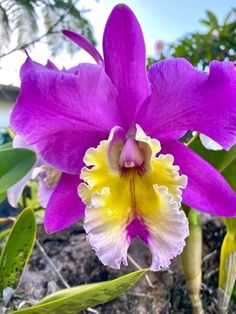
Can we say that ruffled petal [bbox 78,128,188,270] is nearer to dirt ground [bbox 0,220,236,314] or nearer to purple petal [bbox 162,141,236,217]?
purple petal [bbox 162,141,236,217]

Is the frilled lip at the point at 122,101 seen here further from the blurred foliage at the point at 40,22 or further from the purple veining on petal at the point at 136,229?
the blurred foliage at the point at 40,22

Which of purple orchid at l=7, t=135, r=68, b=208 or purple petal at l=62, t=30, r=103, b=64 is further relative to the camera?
purple orchid at l=7, t=135, r=68, b=208

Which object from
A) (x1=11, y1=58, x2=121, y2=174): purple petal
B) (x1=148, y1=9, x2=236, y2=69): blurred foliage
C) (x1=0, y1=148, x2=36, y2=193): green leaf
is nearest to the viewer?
(x1=11, y1=58, x2=121, y2=174): purple petal

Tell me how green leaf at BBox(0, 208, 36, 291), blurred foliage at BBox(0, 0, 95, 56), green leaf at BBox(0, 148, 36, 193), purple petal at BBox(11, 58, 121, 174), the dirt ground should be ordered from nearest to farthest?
purple petal at BBox(11, 58, 121, 174)
green leaf at BBox(0, 148, 36, 193)
green leaf at BBox(0, 208, 36, 291)
the dirt ground
blurred foliage at BBox(0, 0, 95, 56)

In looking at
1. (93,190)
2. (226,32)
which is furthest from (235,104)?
(226,32)

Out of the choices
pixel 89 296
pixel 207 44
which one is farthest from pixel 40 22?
pixel 89 296

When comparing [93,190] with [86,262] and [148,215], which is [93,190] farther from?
[86,262]

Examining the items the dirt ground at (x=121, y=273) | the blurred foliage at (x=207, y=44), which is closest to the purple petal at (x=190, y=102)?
the dirt ground at (x=121, y=273)

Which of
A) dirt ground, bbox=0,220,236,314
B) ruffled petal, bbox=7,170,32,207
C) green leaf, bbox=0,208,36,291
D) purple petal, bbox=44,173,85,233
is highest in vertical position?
purple petal, bbox=44,173,85,233

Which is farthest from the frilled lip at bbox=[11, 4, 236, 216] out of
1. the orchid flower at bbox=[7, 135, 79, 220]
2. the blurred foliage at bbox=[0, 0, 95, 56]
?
the blurred foliage at bbox=[0, 0, 95, 56]
